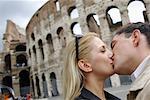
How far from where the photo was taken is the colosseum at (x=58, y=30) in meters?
23.5

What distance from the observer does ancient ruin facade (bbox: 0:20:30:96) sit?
1399 inches

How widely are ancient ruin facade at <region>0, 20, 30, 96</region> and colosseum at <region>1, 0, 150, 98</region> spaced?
11.3 ft

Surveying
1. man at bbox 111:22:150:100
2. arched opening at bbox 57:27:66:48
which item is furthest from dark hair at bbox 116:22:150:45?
arched opening at bbox 57:27:66:48

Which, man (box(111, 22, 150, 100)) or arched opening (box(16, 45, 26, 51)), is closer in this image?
man (box(111, 22, 150, 100))

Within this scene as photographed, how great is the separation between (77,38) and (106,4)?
22184mm

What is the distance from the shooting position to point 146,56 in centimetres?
161

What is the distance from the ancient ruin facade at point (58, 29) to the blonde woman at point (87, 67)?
65.0 ft

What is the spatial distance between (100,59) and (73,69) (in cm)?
22

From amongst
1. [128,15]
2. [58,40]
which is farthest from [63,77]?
[58,40]

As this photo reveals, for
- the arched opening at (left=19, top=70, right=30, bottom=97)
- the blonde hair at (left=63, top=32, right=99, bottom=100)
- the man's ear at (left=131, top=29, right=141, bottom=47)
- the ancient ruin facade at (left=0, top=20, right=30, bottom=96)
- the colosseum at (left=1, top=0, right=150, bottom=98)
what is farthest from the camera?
the arched opening at (left=19, top=70, right=30, bottom=97)

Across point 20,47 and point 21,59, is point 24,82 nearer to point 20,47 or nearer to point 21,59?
point 21,59

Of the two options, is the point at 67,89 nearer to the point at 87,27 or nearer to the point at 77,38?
the point at 77,38

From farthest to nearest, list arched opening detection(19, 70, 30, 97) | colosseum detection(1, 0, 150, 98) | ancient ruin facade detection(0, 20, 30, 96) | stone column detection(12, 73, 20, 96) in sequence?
arched opening detection(19, 70, 30, 97), ancient ruin facade detection(0, 20, 30, 96), stone column detection(12, 73, 20, 96), colosseum detection(1, 0, 150, 98)

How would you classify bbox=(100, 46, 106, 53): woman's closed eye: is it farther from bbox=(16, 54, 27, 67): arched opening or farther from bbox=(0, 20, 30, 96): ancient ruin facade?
bbox=(16, 54, 27, 67): arched opening
